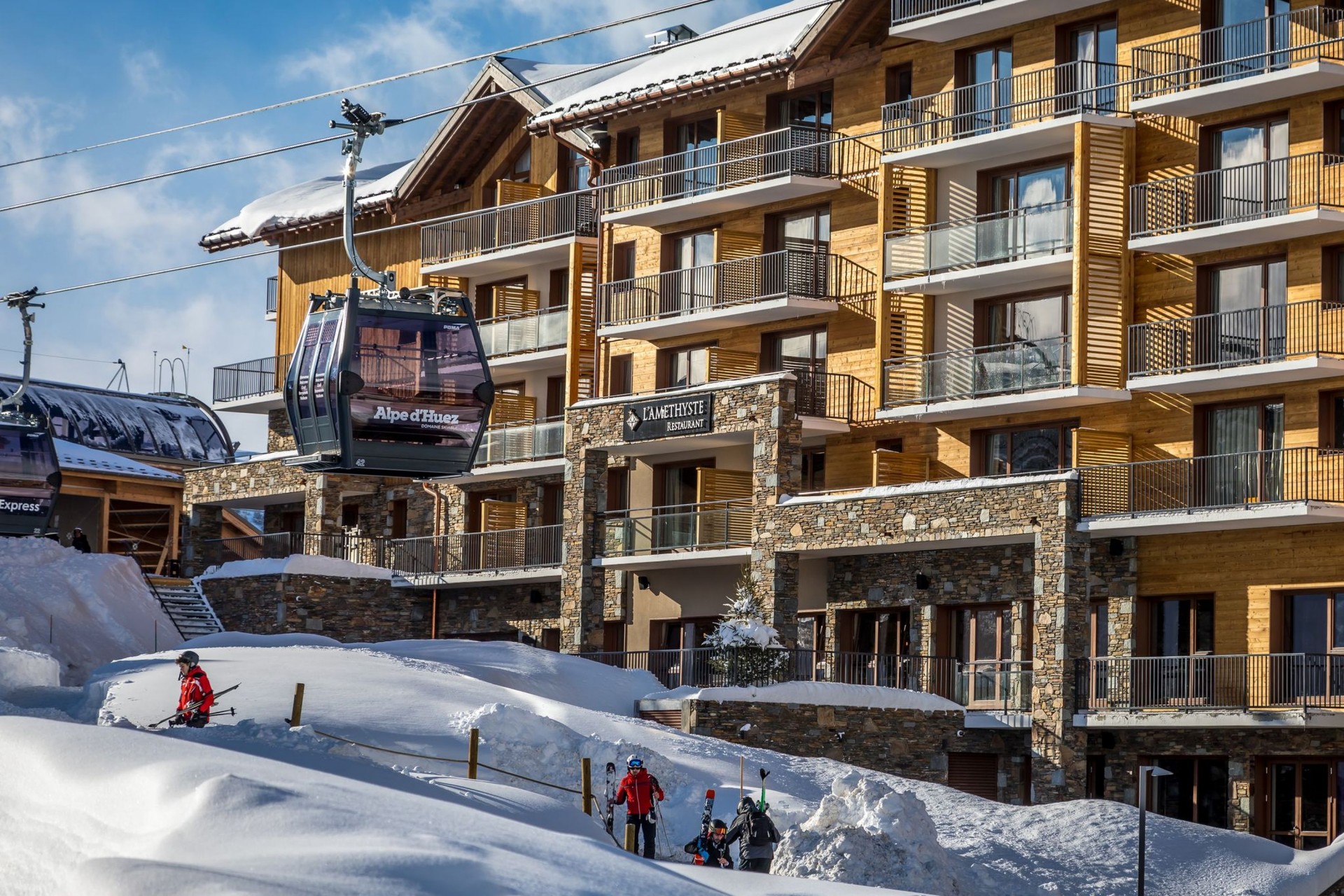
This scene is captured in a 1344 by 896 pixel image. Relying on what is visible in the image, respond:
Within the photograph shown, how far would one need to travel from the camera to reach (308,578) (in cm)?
5050

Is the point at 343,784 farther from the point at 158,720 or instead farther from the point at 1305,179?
the point at 1305,179

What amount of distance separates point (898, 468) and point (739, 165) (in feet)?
26.3

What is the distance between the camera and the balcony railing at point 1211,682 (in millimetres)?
37375

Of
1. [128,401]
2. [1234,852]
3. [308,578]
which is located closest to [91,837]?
[1234,852]

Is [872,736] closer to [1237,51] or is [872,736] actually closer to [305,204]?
[1237,51]

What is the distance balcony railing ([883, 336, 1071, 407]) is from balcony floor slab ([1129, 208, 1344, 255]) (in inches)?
97.9

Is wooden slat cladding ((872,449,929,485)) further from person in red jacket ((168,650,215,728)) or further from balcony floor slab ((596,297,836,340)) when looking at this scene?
person in red jacket ((168,650,215,728))

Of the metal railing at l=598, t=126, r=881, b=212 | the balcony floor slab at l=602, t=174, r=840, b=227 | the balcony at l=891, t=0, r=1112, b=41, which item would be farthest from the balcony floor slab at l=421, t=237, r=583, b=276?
the balcony at l=891, t=0, r=1112, b=41

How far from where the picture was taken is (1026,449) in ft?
142

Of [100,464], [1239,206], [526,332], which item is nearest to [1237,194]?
[1239,206]

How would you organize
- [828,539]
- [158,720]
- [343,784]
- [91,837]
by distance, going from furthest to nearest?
[828,539] → [158,720] → [343,784] → [91,837]

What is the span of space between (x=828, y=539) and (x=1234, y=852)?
12.7 m

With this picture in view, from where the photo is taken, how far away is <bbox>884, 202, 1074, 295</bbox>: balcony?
4222cm

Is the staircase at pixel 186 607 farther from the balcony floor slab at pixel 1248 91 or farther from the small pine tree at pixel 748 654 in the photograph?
the balcony floor slab at pixel 1248 91
